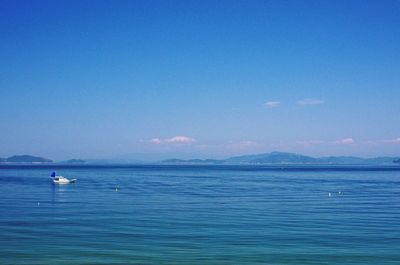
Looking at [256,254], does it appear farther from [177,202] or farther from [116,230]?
[177,202]

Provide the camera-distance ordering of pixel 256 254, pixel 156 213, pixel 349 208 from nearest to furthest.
A: 1. pixel 256 254
2. pixel 156 213
3. pixel 349 208

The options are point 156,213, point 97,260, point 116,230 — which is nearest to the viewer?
point 97,260

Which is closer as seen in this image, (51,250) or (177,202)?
(51,250)

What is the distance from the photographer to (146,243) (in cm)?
2625

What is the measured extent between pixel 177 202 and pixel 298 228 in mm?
21618

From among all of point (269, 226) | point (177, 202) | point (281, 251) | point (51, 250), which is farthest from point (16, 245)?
point (177, 202)

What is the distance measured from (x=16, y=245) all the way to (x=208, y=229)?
11.9 meters

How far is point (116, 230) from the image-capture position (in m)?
30.7

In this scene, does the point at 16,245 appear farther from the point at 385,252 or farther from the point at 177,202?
the point at 177,202

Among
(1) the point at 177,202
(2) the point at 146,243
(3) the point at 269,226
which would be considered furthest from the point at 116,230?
(1) the point at 177,202

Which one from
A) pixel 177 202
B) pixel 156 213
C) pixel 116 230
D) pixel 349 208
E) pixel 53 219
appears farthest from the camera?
pixel 177 202

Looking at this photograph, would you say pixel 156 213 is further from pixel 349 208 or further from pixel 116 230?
pixel 349 208

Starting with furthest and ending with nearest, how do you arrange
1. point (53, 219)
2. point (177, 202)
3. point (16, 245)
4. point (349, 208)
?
point (177, 202) < point (349, 208) < point (53, 219) < point (16, 245)

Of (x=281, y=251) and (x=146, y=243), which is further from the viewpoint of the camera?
(x=146, y=243)
